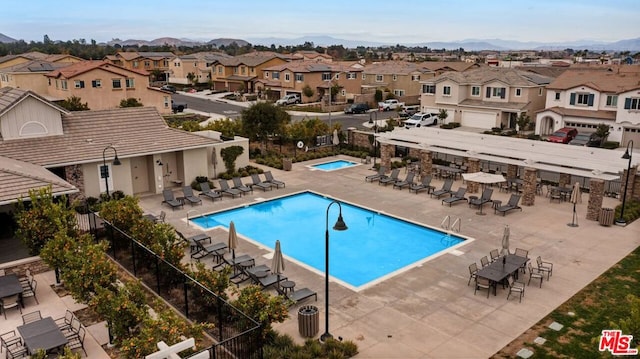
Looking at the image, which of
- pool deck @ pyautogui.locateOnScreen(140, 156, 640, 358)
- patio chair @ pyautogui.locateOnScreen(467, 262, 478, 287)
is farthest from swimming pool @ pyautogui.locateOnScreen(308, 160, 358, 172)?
patio chair @ pyautogui.locateOnScreen(467, 262, 478, 287)

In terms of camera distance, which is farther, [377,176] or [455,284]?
[377,176]

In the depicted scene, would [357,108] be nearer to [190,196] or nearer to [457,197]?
[457,197]

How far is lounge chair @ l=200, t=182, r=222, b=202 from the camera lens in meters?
27.9

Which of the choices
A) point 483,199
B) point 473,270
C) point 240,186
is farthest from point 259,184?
point 473,270

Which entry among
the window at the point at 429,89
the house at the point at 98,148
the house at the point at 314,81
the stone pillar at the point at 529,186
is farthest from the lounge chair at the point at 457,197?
the house at the point at 314,81

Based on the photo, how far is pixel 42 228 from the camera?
17.1 metres

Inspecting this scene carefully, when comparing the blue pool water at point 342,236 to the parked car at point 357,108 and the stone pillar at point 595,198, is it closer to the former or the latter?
the stone pillar at point 595,198

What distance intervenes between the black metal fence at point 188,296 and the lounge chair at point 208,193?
743 centimetres

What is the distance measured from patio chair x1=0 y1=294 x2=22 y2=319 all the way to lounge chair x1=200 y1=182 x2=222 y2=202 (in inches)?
509

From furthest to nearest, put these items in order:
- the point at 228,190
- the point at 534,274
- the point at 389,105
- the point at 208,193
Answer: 1. the point at 389,105
2. the point at 228,190
3. the point at 208,193
4. the point at 534,274

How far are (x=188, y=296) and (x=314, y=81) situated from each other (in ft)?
202

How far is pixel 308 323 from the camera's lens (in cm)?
1416

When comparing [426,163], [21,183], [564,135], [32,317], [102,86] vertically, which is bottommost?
[32,317]

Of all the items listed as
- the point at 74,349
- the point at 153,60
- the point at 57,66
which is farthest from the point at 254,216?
the point at 153,60
